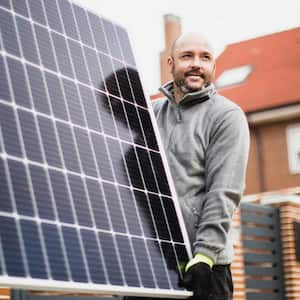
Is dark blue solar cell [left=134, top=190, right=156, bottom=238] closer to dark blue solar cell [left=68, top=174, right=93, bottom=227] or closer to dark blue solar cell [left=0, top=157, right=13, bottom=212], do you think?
dark blue solar cell [left=68, top=174, right=93, bottom=227]

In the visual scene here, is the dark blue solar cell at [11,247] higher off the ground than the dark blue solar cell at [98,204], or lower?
lower

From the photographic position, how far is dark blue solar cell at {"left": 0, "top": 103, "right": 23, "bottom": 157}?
10.1 feet

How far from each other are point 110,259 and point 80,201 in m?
0.27

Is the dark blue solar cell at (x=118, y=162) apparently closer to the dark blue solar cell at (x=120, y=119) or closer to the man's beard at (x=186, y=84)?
the dark blue solar cell at (x=120, y=119)

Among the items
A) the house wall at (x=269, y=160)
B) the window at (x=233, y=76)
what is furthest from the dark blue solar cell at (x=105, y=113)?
the window at (x=233, y=76)

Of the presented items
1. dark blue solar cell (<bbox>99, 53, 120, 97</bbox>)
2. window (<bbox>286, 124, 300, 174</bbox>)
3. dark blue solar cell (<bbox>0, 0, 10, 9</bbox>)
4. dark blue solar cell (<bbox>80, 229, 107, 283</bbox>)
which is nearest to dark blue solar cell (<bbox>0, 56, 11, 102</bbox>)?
dark blue solar cell (<bbox>0, 0, 10, 9</bbox>)

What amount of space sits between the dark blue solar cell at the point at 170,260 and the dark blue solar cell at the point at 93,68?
0.84m

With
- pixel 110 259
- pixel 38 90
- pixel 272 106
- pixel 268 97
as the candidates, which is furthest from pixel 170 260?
pixel 268 97

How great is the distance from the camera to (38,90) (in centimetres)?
345

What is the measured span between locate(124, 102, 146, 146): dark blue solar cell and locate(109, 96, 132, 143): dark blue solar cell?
0.03m

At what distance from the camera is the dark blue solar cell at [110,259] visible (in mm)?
3306

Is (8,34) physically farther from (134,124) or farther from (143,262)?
(143,262)

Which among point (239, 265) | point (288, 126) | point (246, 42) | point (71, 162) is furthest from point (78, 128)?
point (246, 42)

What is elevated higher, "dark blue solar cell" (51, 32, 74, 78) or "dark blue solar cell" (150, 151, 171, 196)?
"dark blue solar cell" (51, 32, 74, 78)
